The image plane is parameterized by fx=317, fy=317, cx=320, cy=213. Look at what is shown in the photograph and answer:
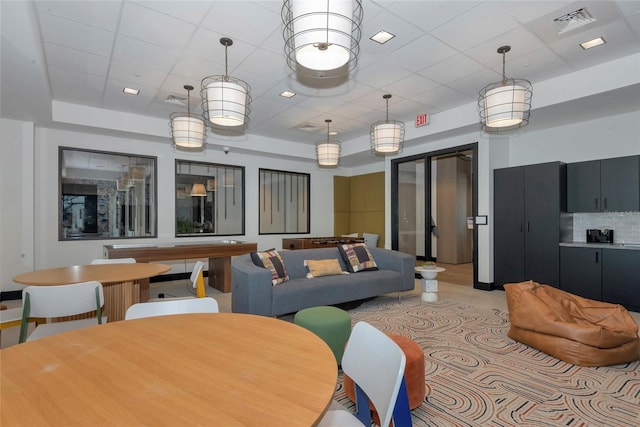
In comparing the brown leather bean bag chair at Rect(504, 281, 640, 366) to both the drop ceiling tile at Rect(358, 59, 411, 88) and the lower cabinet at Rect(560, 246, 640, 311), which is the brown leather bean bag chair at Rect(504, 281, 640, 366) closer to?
the lower cabinet at Rect(560, 246, 640, 311)

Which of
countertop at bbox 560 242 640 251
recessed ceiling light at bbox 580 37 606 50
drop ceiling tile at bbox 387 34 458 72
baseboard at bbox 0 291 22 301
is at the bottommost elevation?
baseboard at bbox 0 291 22 301

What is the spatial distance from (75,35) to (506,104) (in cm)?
458

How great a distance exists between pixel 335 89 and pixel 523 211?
12.4ft

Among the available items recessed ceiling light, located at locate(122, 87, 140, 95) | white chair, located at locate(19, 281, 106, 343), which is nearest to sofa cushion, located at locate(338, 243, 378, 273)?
white chair, located at locate(19, 281, 106, 343)

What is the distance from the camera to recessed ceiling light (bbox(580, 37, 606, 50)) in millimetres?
3478

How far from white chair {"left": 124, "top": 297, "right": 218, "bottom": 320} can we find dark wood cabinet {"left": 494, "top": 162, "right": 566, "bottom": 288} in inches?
213

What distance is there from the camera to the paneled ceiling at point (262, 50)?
2.96 metres

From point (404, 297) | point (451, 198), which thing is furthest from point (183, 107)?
point (451, 198)

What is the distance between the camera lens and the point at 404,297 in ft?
17.2

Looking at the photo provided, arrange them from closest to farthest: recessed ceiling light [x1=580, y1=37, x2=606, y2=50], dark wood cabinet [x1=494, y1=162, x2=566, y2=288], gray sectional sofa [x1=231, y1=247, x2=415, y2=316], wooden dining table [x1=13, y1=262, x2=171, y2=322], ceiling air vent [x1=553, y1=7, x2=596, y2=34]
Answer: wooden dining table [x1=13, y1=262, x2=171, y2=322] → ceiling air vent [x1=553, y1=7, x2=596, y2=34] → recessed ceiling light [x1=580, y1=37, x2=606, y2=50] → gray sectional sofa [x1=231, y1=247, x2=415, y2=316] → dark wood cabinet [x1=494, y1=162, x2=566, y2=288]

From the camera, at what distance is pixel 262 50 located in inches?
145

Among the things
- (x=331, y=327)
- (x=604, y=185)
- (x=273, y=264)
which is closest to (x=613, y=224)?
(x=604, y=185)

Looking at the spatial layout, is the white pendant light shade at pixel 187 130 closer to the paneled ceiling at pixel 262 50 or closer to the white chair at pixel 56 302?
the paneled ceiling at pixel 262 50

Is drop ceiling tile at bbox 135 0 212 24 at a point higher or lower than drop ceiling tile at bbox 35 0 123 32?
higher
